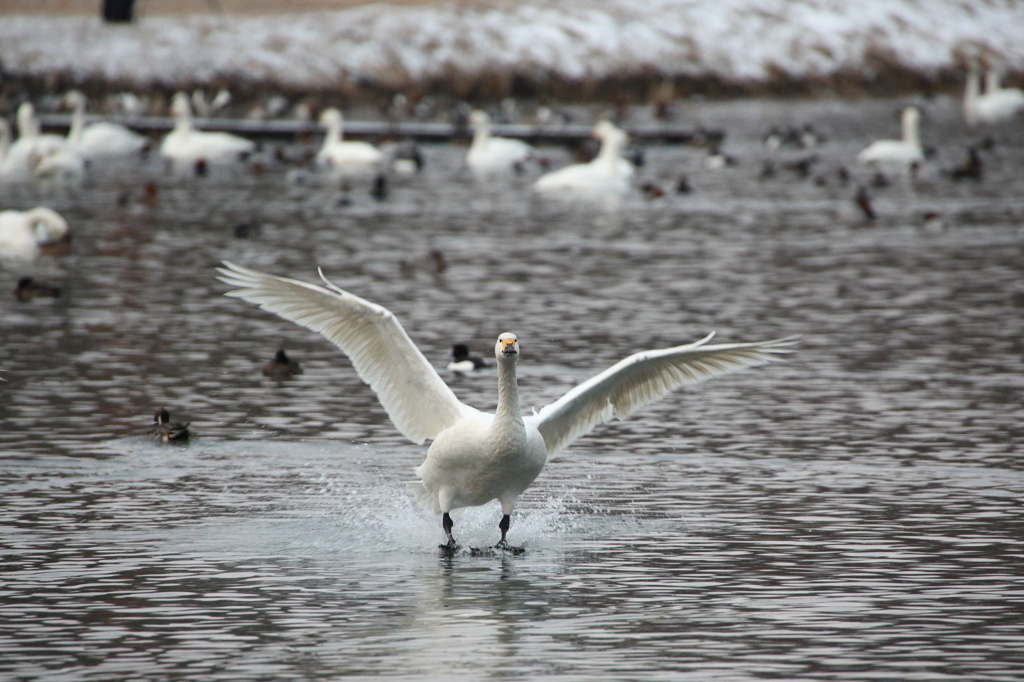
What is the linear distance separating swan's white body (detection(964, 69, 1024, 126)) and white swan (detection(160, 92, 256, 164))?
22.1 meters

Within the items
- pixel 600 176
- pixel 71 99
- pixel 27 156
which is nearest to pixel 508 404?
pixel 600 176

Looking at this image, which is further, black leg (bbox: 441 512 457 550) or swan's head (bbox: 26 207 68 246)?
swan's head (bbox: 26 207 68 246)

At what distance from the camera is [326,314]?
10875mm

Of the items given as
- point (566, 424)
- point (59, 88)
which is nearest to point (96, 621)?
point (566, 424)

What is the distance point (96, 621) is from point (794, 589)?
146 inches

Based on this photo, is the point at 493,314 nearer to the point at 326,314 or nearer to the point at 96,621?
the point at 326,314

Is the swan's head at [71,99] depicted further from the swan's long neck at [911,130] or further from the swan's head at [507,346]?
the swan's head at [507,346]

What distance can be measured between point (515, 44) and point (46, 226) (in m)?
30.0

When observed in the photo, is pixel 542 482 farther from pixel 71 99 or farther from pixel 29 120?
pixel 71 99

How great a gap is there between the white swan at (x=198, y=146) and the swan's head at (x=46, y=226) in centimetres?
1429

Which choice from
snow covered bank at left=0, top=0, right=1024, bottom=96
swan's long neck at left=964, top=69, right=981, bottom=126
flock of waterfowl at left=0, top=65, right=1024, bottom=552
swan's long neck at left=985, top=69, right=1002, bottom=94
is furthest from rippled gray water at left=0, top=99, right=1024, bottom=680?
swan's long neck at left=985, top=69, right=1002, bottom=94

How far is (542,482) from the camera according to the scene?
495 inches

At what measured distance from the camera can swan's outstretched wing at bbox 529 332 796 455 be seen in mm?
10875

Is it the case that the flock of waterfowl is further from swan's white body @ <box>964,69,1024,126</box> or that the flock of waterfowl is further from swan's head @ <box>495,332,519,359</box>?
swan's white body @ <box>964,69,1024,126</box>
